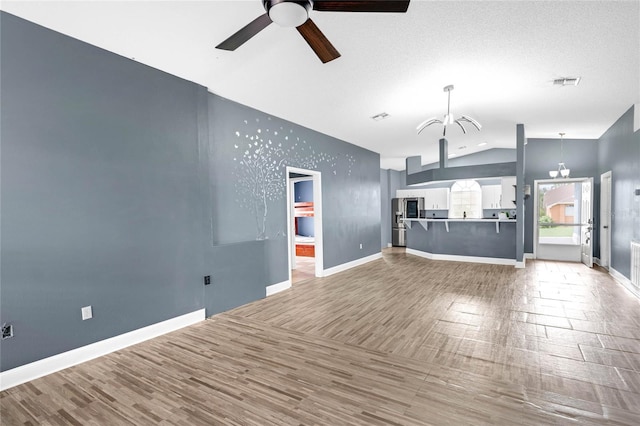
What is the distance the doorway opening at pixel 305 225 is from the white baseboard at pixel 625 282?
5013 millimetres

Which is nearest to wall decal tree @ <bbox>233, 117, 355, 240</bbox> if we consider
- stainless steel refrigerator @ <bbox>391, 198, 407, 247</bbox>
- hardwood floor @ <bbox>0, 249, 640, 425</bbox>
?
hardwood floor @ <bbox>0, 249, 640, 425</bbox>

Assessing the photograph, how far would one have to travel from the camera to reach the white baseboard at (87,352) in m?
2.39

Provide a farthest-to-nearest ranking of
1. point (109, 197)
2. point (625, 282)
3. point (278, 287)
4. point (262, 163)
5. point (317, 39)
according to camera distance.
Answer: point (278, 287) → point (625, 282) → point (262, 163) → point (109, 197) → point (317, 39)

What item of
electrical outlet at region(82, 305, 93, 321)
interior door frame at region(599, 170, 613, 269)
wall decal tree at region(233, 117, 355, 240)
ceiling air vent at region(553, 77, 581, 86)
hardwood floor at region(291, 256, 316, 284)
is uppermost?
ceiling air vent at region(553, 77, 581, 86)

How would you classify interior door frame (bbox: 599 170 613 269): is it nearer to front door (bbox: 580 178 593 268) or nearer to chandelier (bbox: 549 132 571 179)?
front door (bbox: 580 178 593 268)

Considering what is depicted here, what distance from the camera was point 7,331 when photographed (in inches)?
92.8

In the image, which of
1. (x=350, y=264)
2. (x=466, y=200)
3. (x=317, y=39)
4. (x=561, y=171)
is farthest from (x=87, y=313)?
(x=466, y=200)

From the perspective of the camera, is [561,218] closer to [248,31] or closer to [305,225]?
[305,225]

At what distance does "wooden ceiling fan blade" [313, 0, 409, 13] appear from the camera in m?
1.75

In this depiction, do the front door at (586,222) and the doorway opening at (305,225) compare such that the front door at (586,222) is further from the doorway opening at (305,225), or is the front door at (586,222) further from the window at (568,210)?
the doorway opening at (305,225)

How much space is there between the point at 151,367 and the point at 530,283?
5.91m

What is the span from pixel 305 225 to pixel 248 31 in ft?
23.9

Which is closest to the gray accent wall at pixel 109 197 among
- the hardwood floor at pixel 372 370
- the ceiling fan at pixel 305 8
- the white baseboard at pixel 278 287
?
the white baseboard at pixel 278 287

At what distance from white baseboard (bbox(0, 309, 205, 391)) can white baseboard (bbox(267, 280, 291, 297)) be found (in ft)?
4.54
